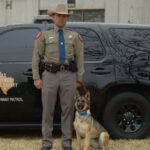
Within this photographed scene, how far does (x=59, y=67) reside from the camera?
12.2 feet

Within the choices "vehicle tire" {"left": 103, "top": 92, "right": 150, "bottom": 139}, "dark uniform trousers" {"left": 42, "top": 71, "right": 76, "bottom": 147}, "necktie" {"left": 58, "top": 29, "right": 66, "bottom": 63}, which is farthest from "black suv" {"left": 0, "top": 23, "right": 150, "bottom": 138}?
"necktie" {"left": 58, "top": 29, "right": 66, "bottom": 63}

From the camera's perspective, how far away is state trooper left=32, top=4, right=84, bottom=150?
12.2ft

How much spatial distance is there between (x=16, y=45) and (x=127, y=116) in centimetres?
189

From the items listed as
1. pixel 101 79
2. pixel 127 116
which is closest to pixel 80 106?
pixel 101 79

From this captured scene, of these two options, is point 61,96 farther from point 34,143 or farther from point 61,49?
point 34,143

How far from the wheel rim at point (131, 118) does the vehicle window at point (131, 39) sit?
2.82 feet

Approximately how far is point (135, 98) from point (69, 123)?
109 centimetres

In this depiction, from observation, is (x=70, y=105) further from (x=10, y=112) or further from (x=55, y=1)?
(x=55, y=1)

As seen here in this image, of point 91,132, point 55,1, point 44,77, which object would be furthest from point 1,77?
point 55,1

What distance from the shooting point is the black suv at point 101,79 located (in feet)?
14.1

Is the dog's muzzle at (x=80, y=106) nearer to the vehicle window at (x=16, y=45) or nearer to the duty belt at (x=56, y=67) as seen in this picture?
the duty belt at (x=56, y=67)

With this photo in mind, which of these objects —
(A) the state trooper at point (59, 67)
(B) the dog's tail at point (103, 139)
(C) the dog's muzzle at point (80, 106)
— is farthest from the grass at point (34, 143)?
(C) the dog's muzzle at point (80, 106)

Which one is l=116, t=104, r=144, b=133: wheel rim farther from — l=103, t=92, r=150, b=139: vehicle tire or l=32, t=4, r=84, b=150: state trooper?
l=32, t=4, r=84, b=150: state trooper

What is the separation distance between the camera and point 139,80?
435 centimetres
